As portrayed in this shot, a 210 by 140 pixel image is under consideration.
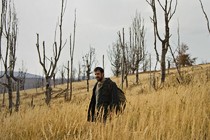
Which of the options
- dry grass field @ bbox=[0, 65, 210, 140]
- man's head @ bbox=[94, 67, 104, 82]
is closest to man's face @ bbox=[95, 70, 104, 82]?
man's head @ bbox=[94, 67, 104, 82]

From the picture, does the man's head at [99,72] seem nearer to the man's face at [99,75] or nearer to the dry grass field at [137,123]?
the man's face at [99,75]

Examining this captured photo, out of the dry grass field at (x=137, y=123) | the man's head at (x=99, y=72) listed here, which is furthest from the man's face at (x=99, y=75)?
the dry grass field at (x=137, y=123)

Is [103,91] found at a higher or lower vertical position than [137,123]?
higher

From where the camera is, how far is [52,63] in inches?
516

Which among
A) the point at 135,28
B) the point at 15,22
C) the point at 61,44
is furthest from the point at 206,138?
the point at 135,28

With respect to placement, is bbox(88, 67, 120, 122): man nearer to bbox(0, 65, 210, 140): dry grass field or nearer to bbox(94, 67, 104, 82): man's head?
bbox(94, 67, 104, 82): man's head

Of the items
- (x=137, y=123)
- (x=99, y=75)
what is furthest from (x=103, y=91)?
(x=137, y=123)

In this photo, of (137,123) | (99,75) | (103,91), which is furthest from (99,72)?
(137,123)

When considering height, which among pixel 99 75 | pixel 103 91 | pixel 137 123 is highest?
pixel 99 75

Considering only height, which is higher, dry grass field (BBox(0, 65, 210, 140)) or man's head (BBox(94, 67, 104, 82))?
man's head (BBox(94, 67, 104, 82))

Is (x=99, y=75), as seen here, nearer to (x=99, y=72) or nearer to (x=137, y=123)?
(x=99, y=72)

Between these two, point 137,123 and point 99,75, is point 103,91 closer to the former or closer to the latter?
point 99,75

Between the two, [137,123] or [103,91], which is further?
[103,91]

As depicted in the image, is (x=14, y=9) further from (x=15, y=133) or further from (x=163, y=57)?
(x=15, y=133)
